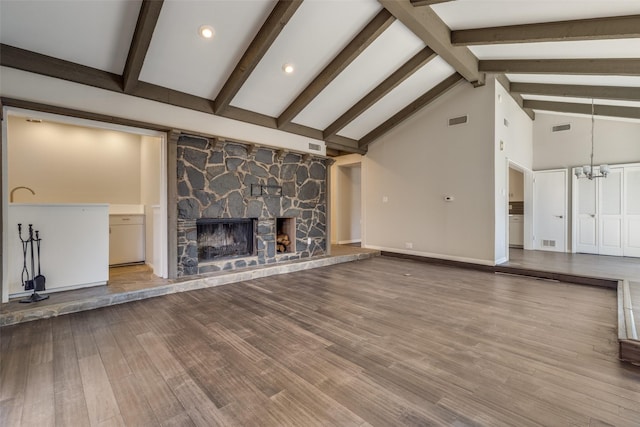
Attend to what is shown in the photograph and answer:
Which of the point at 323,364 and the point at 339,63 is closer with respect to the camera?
the point at 323,364

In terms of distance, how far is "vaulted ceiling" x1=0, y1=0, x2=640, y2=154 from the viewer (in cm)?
317

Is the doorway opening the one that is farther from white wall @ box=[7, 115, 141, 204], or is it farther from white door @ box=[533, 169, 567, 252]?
white door @ box=[533, 169, 567, 252]

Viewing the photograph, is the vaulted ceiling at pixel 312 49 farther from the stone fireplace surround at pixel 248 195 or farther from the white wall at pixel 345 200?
the white wall at pixel 345 200

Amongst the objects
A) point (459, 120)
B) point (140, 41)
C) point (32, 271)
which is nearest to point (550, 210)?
point (459, 120)

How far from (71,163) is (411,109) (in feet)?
22.3

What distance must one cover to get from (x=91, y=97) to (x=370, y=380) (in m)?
4.53

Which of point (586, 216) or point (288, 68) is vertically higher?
point (288, 68)

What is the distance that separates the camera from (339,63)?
14.6 ft

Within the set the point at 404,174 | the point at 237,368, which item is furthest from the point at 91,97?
the point at 404,174

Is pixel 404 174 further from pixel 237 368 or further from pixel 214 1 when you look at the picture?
pixel 237 368

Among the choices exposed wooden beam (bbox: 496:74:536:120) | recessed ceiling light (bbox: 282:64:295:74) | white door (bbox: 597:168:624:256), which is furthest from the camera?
white door (bbox: 597:168:624:256)

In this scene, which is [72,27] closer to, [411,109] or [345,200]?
[411,109]

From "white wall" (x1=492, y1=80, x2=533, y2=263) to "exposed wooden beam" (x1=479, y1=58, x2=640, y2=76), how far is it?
0.50m

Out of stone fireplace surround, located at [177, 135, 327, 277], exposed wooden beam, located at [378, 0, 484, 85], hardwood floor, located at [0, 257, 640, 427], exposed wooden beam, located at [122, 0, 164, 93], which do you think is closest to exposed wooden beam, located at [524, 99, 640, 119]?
exposed wooden beam, located at [378, 0, 484, 85]
